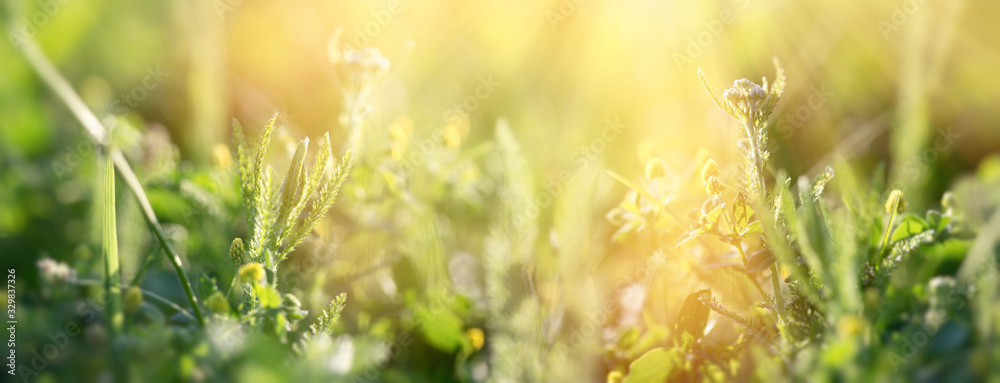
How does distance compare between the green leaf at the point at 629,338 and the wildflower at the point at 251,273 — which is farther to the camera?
the green leaf at the point at 629,338

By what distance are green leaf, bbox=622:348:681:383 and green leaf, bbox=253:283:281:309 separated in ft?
1.64

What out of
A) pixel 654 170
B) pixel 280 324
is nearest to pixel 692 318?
pixel 654 170

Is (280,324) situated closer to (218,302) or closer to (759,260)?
(218,302)

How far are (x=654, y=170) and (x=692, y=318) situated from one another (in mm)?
229

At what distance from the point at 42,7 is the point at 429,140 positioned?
1.77 m

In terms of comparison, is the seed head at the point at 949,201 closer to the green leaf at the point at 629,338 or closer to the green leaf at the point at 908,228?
the green leaf at the point at 908,228

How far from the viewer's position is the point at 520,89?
253 centimetres

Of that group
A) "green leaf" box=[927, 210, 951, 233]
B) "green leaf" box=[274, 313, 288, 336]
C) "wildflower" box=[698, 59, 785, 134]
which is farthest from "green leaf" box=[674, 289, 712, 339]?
"green leaf" box=[274, 313, 288, 336]

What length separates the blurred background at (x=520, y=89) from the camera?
1.55 meters

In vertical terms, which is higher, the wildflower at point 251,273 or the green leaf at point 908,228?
the wildflower at point 251,273

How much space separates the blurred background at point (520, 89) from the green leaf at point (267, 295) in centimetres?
33

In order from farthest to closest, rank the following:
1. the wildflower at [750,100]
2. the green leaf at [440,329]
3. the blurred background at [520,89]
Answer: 1. the blurred background at [520,89]
2. the green leaf at [440,329]
3. the wildflower at [750,100]

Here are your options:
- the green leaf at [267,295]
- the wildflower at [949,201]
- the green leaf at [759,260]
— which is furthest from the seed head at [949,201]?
the green leaf at [267,295]

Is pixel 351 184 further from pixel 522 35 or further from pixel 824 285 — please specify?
pixel 522 35
